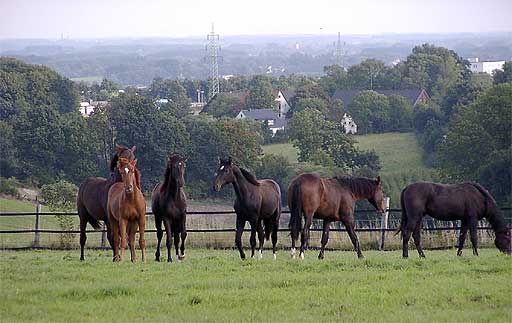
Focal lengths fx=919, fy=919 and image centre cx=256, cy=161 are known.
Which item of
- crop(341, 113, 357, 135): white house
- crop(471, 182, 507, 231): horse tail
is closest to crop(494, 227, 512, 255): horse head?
crop(471, 182, 507, 231): horse tail

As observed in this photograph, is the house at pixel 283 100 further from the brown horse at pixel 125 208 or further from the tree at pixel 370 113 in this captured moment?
the brown horse at pixel 125 208

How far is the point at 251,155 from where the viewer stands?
6675 cm

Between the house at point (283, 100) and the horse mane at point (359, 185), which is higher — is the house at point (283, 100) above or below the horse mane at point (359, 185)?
below

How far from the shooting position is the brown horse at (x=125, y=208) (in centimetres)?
1461

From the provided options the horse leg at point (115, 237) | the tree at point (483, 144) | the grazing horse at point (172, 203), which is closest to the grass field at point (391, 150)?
the tree at point (483, 144)

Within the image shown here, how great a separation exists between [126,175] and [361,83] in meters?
106

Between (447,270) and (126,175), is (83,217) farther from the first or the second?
(447,270)

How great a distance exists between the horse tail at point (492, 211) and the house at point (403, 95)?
3277 inches

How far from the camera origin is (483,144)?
52750 mm

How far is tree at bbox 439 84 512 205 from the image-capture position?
166ft

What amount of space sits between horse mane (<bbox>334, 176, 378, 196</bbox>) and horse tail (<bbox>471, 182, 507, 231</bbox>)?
1.88 meters

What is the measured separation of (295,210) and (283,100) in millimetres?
100737

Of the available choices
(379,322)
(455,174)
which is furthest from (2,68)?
(379,322)

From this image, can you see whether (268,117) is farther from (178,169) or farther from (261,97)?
(178,169)
